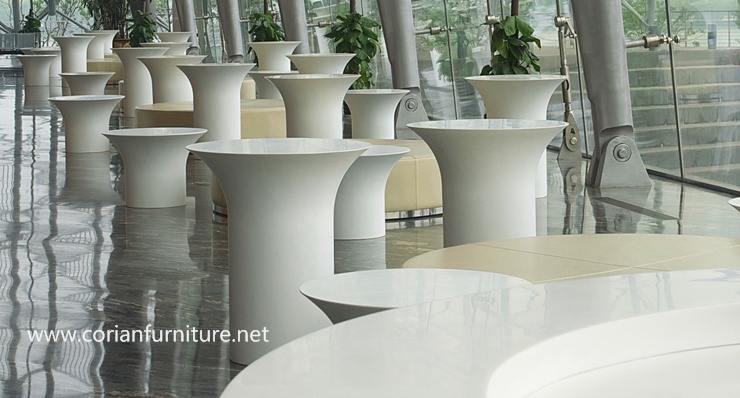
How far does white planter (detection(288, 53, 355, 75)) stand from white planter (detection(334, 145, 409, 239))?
12.3ft

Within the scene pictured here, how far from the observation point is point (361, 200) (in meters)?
8.05

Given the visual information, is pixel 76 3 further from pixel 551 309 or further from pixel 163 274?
pixel 551 309

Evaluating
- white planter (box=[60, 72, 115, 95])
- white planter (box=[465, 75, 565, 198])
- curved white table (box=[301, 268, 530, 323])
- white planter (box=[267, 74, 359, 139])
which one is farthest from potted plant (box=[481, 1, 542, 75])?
curved white table (box=[301, 268, 530, 323])

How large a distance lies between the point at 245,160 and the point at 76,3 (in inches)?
1187

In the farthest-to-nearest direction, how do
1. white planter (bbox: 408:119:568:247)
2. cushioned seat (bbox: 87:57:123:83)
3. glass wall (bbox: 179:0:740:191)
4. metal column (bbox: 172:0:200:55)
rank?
metal column (bbox: 172:0:200:55) → cushioned seat (bbox: 87:57:123:83) → glass wall (bbox: 179:0:740:191) → white planter (bbox: 408:119:568:247)

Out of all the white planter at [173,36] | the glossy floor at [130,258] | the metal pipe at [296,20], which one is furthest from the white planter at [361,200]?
the white planter at [173,36]

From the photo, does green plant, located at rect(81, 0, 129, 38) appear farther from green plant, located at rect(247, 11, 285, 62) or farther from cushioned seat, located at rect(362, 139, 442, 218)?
cushioned seat, located at rect(362, 139, 442, 218)

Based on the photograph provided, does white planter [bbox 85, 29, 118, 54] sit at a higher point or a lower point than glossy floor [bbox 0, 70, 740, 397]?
higher

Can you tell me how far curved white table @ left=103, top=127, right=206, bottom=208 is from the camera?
9.30 m

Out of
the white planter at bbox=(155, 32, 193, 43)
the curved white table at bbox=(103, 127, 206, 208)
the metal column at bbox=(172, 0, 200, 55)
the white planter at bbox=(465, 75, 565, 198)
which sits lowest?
the curved white table at bbox=(103, 127, 206, 208)

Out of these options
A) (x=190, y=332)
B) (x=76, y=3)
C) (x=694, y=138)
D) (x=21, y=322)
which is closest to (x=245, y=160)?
(x=190, y=332)

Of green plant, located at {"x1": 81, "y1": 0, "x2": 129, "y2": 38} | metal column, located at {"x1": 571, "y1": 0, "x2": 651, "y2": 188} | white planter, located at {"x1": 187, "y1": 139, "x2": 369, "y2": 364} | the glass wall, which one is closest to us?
white planter, located at {"x1": 187, "y1": 139, "x2": 369, "y2": 364}

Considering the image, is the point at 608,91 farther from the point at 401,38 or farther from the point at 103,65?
the point at 103,65

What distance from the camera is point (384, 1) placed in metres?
14.2
